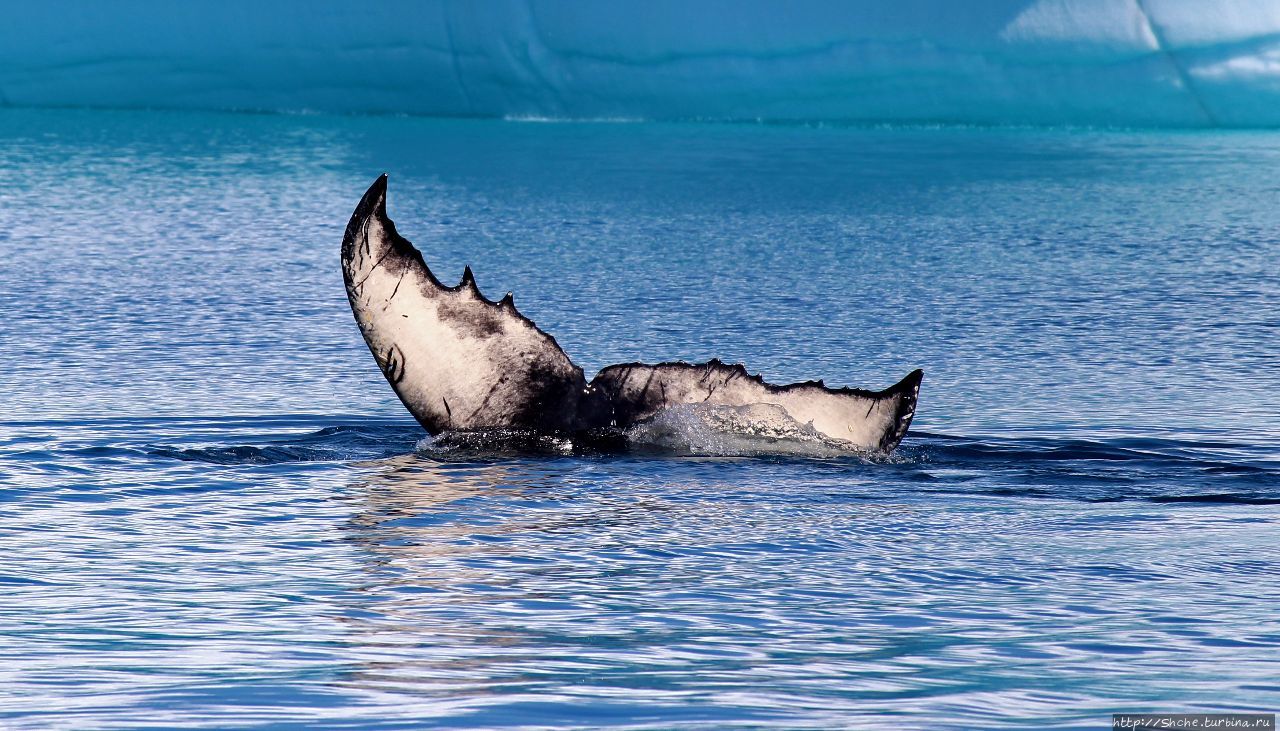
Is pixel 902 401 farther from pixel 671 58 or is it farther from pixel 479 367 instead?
pixel 671 58

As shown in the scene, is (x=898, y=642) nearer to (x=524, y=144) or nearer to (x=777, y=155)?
(x=777, y=155)

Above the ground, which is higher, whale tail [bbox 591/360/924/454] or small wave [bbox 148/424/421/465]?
whale tail [bbox 591/360/924/454]

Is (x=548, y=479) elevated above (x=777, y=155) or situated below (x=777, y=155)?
below

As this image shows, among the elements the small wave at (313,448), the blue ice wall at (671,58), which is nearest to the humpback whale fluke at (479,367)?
the small wave at (313,448)

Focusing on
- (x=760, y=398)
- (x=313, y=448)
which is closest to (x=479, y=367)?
(x=313, y=448)

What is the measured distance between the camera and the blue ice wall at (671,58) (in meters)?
28.9

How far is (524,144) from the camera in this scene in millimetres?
27062

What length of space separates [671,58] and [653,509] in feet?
86.5

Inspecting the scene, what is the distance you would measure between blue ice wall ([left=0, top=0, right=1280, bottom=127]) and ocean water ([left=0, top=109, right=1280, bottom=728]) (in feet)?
52.9

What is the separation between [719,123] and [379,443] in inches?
1111

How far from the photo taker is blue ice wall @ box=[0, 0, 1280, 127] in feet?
94.7

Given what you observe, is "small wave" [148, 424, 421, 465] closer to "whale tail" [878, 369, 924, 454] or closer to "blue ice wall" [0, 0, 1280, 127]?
"whale tail" [878, 369, 924, 454]

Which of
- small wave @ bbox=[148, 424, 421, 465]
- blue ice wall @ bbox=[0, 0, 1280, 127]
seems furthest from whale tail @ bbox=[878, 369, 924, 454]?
blue ice wall @ bbox=[0, 0, 1280, 127]

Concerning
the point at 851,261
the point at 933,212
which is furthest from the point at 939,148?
the point at 851,261
